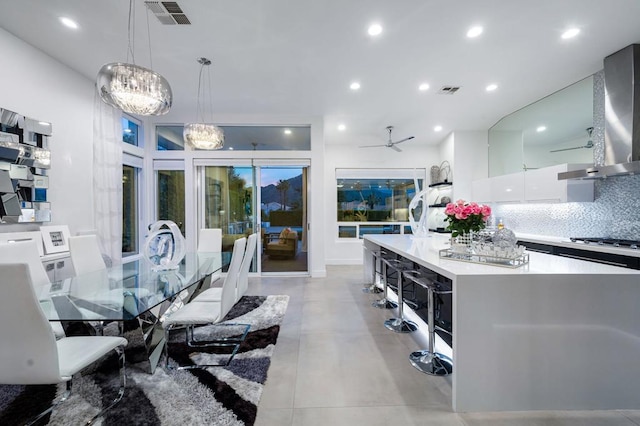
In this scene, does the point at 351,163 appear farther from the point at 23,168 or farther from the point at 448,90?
the point at 23,168

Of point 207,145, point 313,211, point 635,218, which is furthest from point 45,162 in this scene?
point 635,218

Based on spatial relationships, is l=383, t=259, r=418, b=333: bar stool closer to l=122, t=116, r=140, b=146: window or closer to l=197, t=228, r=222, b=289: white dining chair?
l=197, t=228, r=222, b=289: white dining chair

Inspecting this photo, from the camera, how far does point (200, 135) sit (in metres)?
3.43

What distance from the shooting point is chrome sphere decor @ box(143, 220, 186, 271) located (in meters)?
2.59

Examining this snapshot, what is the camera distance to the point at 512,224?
4.90 m

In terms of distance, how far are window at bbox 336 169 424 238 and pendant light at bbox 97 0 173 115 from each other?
15.2 ft

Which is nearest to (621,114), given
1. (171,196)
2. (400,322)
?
(400,322)

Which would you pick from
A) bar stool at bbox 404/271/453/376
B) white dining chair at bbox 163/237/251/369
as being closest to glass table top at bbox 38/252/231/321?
white dining chair at bbox 163/237/251/369

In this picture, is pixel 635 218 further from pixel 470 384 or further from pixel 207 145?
pixel 207 145

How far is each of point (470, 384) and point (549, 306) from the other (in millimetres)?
666

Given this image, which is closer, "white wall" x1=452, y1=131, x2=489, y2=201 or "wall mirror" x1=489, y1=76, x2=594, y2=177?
"wall mirror" x1=489, y1=76, x2=594, y2=177

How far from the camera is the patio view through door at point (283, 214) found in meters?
5.23

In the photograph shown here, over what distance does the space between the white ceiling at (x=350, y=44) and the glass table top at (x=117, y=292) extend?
7.87 ft

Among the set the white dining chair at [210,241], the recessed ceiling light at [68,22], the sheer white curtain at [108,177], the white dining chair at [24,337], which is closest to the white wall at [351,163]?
the white dining chair at [210,241]
